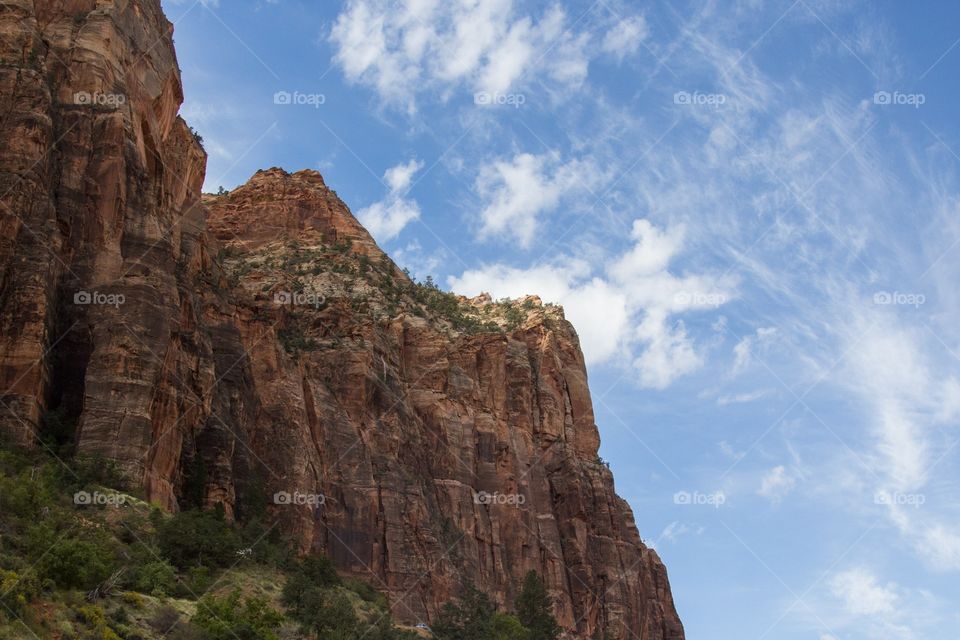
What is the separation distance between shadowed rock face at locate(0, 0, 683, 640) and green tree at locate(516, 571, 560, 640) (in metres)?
6.01

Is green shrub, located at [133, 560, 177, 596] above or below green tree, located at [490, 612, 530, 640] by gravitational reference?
below

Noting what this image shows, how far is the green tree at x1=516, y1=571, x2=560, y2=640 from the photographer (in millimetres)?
83625

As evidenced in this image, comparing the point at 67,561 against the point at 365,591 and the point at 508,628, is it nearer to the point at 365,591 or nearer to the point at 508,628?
the point at 365,591

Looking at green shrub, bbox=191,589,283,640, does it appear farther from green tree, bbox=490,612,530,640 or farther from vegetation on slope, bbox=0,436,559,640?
green tree, bbox=490,612,530,640

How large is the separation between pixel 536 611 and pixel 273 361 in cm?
2506

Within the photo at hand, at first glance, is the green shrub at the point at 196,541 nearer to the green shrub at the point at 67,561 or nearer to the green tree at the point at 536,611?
the green shrub at the point at 67,561

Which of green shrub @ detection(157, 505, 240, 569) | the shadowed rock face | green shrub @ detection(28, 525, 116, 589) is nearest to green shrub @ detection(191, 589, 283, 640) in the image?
green shrub @ detection(157, 505, 240, 569)

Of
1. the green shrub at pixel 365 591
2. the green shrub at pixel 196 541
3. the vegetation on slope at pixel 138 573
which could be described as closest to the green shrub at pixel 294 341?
the green shrub at pixel 365 591

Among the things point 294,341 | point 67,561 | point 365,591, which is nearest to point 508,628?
point 365,591

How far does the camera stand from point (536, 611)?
8500 cm

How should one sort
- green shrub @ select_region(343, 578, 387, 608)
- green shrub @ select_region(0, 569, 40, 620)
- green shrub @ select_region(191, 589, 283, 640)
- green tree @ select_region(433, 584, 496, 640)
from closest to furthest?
green shrub @ select_region(0, 569, 40, 620) < green shrub @ select_region(191, 589, 283, 640) < green tree @ select_region(433, 584, 496, 640) < green shrub @ select_region(343, 578, 387, 608)

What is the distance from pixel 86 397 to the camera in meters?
60.5

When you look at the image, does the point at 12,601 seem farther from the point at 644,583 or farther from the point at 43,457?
the point at 644,583

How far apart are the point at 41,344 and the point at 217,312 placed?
24.8 meters
